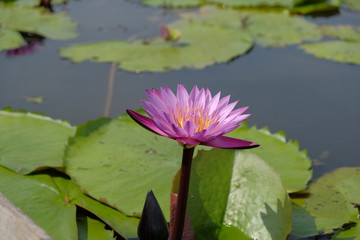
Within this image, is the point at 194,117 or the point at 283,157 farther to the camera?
the point at 283,157

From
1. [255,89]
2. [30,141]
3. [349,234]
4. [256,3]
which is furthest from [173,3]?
[349,234]

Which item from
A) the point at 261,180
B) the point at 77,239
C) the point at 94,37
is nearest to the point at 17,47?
the point at 94,37

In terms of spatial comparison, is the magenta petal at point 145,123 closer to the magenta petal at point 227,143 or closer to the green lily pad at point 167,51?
the magenta petal at point 227,143

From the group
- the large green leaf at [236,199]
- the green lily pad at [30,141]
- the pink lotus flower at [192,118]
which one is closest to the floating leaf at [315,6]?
the green lily pad at [30,141]

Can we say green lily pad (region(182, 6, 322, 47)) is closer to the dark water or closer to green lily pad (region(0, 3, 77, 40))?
the dark water

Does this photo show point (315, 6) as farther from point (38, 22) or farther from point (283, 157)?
point (283, 157)

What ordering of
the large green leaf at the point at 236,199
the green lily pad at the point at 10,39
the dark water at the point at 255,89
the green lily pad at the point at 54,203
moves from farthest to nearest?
the green lily pad at the point at 10,39 → the dark water at the point at 255,89 → the green lily pad at the point at 54,203 → the large green leaf at the point at 236,199
